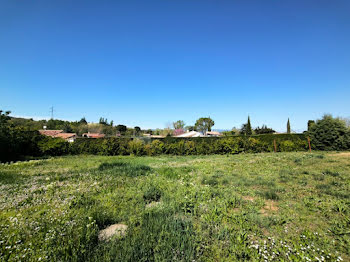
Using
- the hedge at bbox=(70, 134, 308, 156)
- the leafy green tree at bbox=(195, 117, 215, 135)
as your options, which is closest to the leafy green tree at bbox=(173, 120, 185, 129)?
the leafy green tree at bbox=(195, 117, 215, 135)

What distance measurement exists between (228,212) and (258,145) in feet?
50.3

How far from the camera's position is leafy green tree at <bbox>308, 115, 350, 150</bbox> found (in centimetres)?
1542

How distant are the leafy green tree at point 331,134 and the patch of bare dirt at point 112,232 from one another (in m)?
20.2

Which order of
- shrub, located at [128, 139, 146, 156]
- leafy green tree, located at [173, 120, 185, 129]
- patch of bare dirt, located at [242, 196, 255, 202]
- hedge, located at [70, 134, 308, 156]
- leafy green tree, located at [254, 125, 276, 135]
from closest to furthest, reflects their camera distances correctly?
1. patch of bare dirt, located at [242, 196, 255, 202]
2. hedge, located at [70, 134, 308, 156]
3. shrub, located at [128, 139, 146, 156]
4. leafy green tree, located at [254, 125, 276, 135]
5. leafy green tree, located at [173, 120, 185, 129]

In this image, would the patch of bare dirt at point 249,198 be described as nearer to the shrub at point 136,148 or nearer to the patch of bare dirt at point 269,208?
the patch of bare dirt at point 269,208

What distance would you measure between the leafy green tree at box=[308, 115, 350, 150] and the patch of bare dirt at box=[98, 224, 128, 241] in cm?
2019

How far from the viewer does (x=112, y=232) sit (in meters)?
2.62

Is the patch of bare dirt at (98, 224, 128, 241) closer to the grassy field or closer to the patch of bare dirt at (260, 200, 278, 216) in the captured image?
the grassy field

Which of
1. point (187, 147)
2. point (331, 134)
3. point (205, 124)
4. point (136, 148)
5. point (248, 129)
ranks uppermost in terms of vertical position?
point (205, 124)

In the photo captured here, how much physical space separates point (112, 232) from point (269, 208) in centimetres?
303

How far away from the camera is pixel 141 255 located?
77.9 inches

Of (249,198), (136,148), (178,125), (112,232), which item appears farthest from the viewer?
(178,125)

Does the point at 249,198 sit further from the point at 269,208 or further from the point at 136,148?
the point at 136,148

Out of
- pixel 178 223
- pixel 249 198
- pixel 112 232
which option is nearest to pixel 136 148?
pixel 249 198
